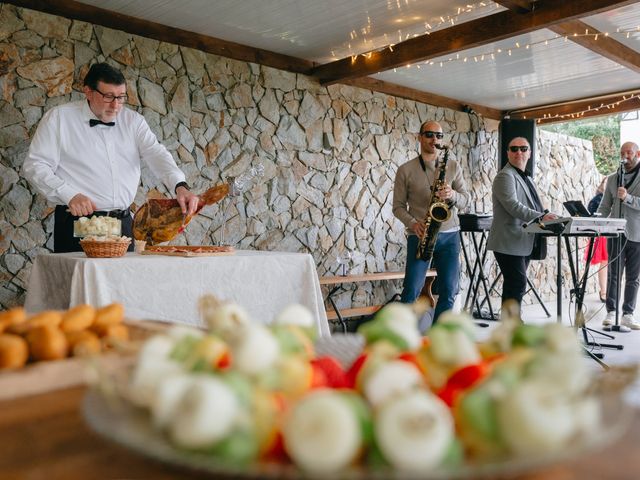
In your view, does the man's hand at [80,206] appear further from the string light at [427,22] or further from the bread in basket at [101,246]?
the string light at [427,22]

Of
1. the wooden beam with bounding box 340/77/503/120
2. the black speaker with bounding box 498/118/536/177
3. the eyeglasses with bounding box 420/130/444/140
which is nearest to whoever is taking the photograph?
the eyeglasses with bounding box 420/130/444/140

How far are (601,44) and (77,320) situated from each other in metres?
4.87

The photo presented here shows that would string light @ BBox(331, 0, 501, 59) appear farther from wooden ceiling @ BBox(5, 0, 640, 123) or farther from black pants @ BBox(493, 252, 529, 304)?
black pants @ BBox(493, 252, 529, 304)

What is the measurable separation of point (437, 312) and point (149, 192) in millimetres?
2258

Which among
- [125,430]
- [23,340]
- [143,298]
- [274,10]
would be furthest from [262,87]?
[125,430]

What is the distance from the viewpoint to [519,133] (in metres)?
6.84

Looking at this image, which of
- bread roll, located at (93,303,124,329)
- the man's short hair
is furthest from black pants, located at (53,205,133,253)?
bread roll, located at (93,303,124,329)

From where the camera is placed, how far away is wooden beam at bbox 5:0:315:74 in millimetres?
3928

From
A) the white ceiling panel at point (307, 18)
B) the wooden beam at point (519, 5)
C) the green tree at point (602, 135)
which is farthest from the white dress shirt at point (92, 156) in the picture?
the green tree at point (602, 135)

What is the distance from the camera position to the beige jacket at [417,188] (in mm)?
4195

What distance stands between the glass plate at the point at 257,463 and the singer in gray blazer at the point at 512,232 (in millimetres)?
3695

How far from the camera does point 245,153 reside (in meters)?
4.95

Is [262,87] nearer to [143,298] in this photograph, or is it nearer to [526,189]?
[526,189]

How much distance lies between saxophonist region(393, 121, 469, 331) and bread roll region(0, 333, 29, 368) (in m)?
3.37
